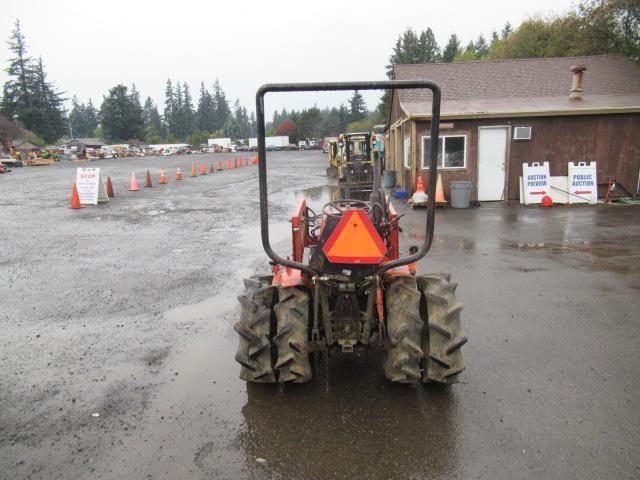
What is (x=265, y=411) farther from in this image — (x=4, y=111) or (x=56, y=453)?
(x=4, y=111)

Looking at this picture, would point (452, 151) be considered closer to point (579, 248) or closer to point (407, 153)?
point (407, 153)

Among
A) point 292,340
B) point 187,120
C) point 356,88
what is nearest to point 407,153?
point 292,340

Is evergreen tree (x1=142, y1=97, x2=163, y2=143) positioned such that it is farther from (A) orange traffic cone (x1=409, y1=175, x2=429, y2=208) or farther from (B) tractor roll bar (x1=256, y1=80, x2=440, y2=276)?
(B) tractor roll bar (x1=256, y1=80, x2=440, y2=276)

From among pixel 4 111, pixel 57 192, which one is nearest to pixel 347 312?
pixel 57 192

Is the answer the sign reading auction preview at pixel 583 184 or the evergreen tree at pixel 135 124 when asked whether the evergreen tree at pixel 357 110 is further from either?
the sign reading auction preview at pixel 583 184

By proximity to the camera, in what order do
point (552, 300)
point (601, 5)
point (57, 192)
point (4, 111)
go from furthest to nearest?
1. point (4, 111)
2. point (601, 5)
3. point (57, 192)
4. point (552, 300)

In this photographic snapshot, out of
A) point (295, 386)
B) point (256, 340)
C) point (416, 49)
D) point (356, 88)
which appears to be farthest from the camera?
point (416, 49)

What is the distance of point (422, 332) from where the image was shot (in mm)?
3754

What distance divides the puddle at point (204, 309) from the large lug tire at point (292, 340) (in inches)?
90.2

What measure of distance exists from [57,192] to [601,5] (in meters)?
27.1

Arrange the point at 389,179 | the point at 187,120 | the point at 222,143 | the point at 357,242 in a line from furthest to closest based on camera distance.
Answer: the point at 187,120
the point at 222,143
the point at 389,179
the point at 357,242

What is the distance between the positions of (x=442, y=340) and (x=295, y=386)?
51.6 inches

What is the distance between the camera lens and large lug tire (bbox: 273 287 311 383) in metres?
3.59

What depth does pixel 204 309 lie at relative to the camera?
5.95 meters
